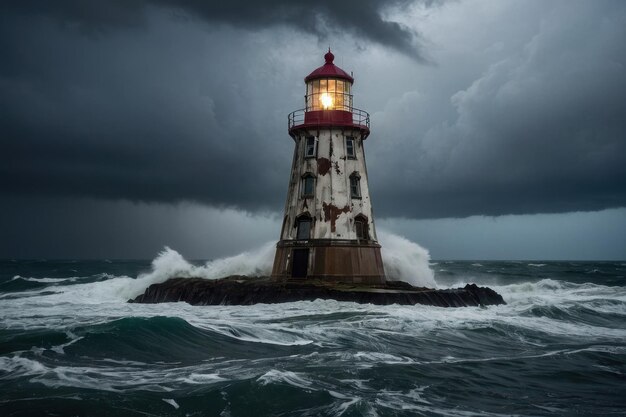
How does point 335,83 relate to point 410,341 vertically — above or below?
above

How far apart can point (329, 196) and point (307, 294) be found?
4.54 m

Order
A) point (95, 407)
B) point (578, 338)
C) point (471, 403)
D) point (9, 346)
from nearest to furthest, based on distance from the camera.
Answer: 1. point (95, 407)
2. point (471, 403)
3. point (9, 346)
4. point (578, 338)

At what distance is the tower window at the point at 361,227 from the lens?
81.0 feet

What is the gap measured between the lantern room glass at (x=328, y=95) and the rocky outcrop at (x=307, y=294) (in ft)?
23.7

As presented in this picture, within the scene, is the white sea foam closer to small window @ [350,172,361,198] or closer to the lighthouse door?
the lighthouse door

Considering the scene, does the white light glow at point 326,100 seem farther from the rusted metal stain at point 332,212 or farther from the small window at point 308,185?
the rusted metal stain at point 332,212

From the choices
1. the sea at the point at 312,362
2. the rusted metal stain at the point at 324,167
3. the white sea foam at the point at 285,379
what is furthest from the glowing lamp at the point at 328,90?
the white sea foam at the point at 285,379

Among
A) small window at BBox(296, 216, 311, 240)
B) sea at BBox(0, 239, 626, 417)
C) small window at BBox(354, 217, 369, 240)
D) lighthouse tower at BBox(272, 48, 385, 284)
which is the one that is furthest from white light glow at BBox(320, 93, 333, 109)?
sea at BBox(0, 239, 626, 417)

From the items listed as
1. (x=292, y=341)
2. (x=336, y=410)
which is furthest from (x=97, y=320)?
(x=336, y=410)

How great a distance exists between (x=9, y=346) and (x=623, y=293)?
31.5 metres

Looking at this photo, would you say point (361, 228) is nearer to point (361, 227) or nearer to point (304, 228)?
point (361, 227)

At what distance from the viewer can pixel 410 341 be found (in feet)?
50.1

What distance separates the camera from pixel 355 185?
25.3 m

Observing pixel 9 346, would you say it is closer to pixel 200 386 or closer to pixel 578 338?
pixel 200 386
